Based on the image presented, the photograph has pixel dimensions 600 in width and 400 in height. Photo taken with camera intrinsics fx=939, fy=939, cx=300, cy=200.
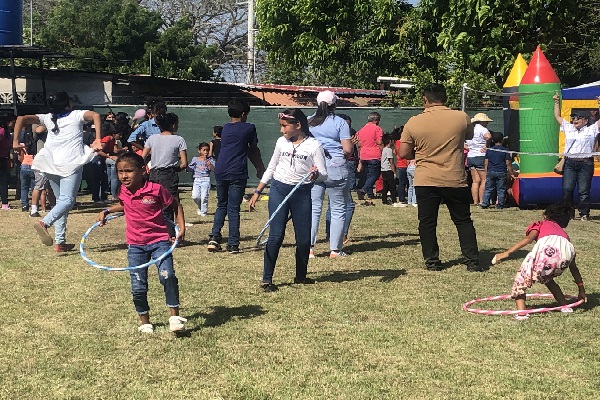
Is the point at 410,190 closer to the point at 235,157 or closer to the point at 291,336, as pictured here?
the point at 235,157

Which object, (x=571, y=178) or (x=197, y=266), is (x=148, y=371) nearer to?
(x=197, y=266)

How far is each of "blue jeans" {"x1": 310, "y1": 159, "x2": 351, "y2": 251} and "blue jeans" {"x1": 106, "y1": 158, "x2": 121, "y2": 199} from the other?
7.99m

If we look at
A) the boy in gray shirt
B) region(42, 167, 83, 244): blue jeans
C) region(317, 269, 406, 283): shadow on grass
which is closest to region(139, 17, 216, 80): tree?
the boy in gray shirt

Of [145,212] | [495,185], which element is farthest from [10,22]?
[145,212]

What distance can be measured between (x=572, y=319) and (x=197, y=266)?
174 inches

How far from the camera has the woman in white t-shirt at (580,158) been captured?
15.4 m

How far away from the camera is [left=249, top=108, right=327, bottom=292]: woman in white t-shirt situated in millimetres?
8984

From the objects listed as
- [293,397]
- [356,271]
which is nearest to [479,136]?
[356,271]

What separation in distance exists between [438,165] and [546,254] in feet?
8.69

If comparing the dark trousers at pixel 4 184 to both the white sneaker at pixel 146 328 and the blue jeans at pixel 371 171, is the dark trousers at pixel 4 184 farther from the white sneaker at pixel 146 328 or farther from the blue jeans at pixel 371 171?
the white sneaker at pixel 146 328

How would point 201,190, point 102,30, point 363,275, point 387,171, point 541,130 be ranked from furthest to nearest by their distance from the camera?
point 102,30
point 387,171
point 541,130
point 201,190
point 363,275

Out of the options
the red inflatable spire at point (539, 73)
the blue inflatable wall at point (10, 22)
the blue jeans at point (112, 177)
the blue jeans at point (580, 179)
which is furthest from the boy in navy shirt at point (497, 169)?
the blue inflatable wall at point (10, 22)

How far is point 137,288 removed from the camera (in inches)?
279

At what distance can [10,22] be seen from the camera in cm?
2491
